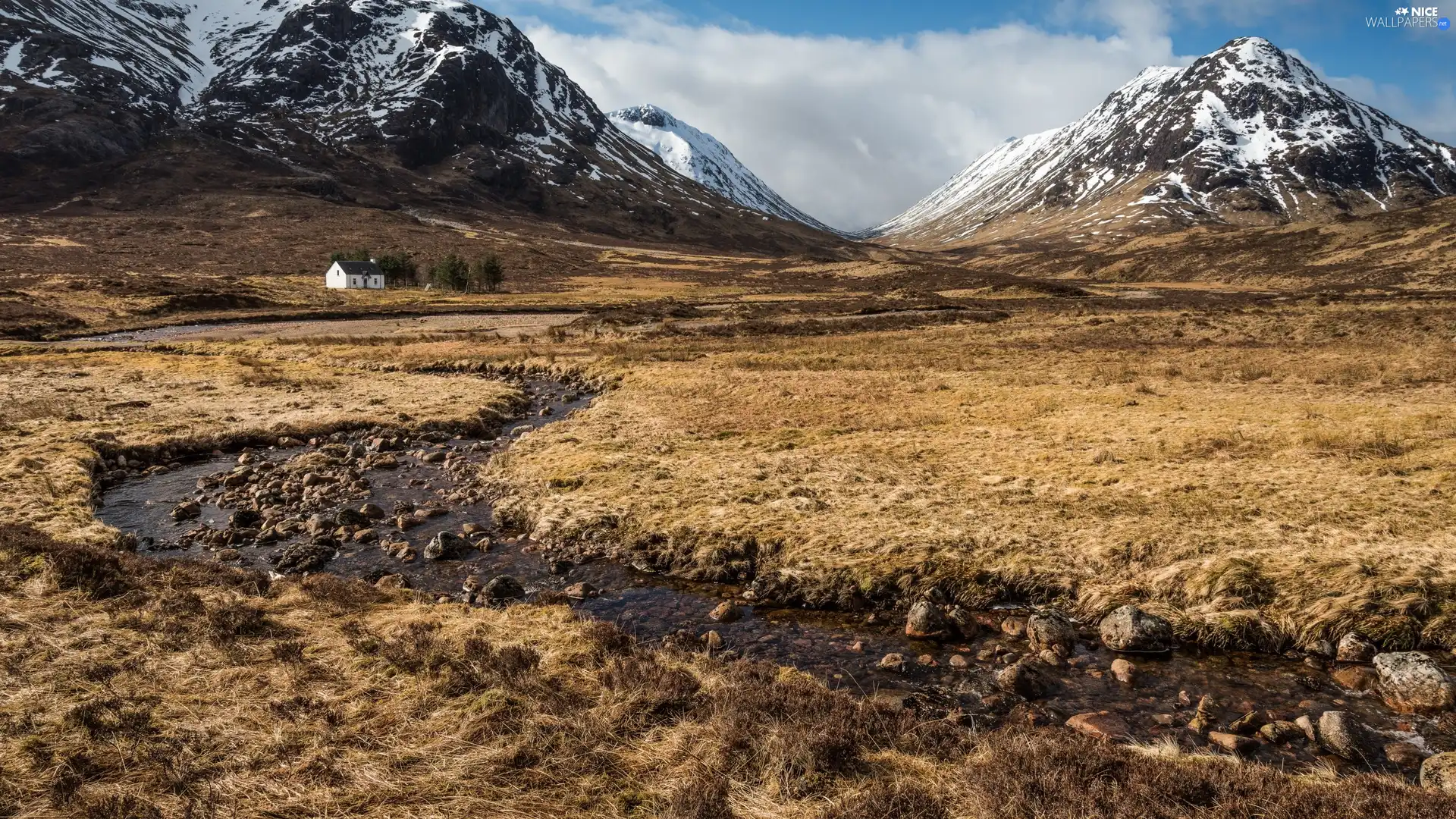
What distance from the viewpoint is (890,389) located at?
36562 mm

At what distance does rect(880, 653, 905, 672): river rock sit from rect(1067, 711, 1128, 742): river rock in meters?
2.61

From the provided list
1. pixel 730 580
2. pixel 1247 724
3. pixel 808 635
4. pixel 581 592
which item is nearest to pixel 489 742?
pixel 808 635

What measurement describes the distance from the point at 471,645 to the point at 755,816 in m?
5.55

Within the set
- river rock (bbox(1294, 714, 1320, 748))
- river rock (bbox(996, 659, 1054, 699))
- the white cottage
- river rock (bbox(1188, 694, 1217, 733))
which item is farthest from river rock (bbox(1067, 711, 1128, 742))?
the white cottage

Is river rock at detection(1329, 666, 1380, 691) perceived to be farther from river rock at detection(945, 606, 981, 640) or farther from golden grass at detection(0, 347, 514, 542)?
golden grass at detection(0, 347, 514, 542)

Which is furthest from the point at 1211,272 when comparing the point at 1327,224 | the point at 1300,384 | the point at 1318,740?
the point at 1318,740

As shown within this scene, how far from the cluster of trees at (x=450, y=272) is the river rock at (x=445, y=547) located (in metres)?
129

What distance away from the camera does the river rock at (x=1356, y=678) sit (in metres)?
11.1

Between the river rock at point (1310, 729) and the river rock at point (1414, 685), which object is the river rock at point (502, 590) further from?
the river rock at point (1414, 685)

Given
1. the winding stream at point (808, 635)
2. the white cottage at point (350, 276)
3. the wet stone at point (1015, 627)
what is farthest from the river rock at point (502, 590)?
the white cottage at point (350, 276)

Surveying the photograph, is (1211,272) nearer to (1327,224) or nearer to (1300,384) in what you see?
(1327,224)

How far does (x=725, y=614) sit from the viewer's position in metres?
14.0

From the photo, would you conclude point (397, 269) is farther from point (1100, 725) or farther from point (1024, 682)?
point (1100, 725)

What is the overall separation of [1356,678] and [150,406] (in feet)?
137
